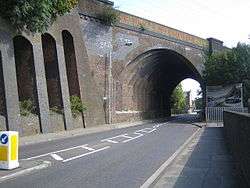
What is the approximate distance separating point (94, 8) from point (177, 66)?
20917 mm

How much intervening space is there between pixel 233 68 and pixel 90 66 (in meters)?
15.7

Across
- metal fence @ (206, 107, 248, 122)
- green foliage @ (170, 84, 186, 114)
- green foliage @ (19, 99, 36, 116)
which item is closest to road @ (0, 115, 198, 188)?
green foliage @ (19, 99, 36, 116)

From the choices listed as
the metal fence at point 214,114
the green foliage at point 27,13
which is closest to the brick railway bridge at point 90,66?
the green foliage at point 27,13

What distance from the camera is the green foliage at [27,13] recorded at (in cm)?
2356

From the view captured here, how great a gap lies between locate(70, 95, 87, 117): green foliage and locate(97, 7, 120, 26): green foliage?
27.0 ft

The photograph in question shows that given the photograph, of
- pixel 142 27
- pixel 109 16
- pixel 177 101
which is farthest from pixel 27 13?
pixel 177 101

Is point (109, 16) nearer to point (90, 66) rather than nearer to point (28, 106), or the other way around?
point (90, 66)

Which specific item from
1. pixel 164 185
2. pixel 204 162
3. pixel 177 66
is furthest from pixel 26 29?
pixel 177 66

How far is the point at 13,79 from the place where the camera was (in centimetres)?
2380

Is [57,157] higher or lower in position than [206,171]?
higher

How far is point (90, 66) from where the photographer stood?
1401 inches

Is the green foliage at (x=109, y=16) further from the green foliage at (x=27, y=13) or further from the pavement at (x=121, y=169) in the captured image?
the pavement at (x=121, y=169)

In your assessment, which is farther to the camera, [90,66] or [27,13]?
[90,66]

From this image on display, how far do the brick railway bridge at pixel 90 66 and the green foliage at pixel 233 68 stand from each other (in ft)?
12.7
